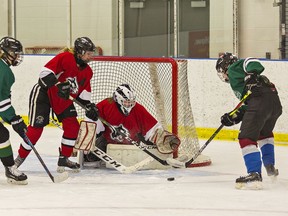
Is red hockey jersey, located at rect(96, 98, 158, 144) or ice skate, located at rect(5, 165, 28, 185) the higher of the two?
red hockey jersey, located at rect(96, 98, 158, 144)

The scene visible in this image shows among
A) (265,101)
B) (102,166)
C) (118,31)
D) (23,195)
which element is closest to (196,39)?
(118,31)

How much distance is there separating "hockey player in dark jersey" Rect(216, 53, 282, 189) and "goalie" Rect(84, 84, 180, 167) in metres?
0.62

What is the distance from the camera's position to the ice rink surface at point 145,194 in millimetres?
4457

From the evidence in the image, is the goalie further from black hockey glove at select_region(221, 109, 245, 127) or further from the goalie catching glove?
black hockey glove at select_region(221, 109, 245, 127)

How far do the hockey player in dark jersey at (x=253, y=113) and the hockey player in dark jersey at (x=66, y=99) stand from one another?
0.89 meters

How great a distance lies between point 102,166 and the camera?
599cm

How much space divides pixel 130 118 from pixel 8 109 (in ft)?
3.42

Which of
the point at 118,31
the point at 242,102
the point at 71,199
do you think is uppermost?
the point at 118,31

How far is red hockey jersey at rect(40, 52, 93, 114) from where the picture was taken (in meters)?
5.59

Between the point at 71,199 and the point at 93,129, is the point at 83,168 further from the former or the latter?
the point at 71,199

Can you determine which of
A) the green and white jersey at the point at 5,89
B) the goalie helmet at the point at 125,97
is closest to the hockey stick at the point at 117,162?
the goalie helmet at the point at 125,97

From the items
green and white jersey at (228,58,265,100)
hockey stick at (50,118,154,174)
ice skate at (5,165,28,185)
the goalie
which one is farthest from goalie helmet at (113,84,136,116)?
ice skate at (5,165,28,185)

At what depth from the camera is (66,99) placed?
18.2 feet

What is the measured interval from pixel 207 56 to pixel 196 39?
274 millimetres
